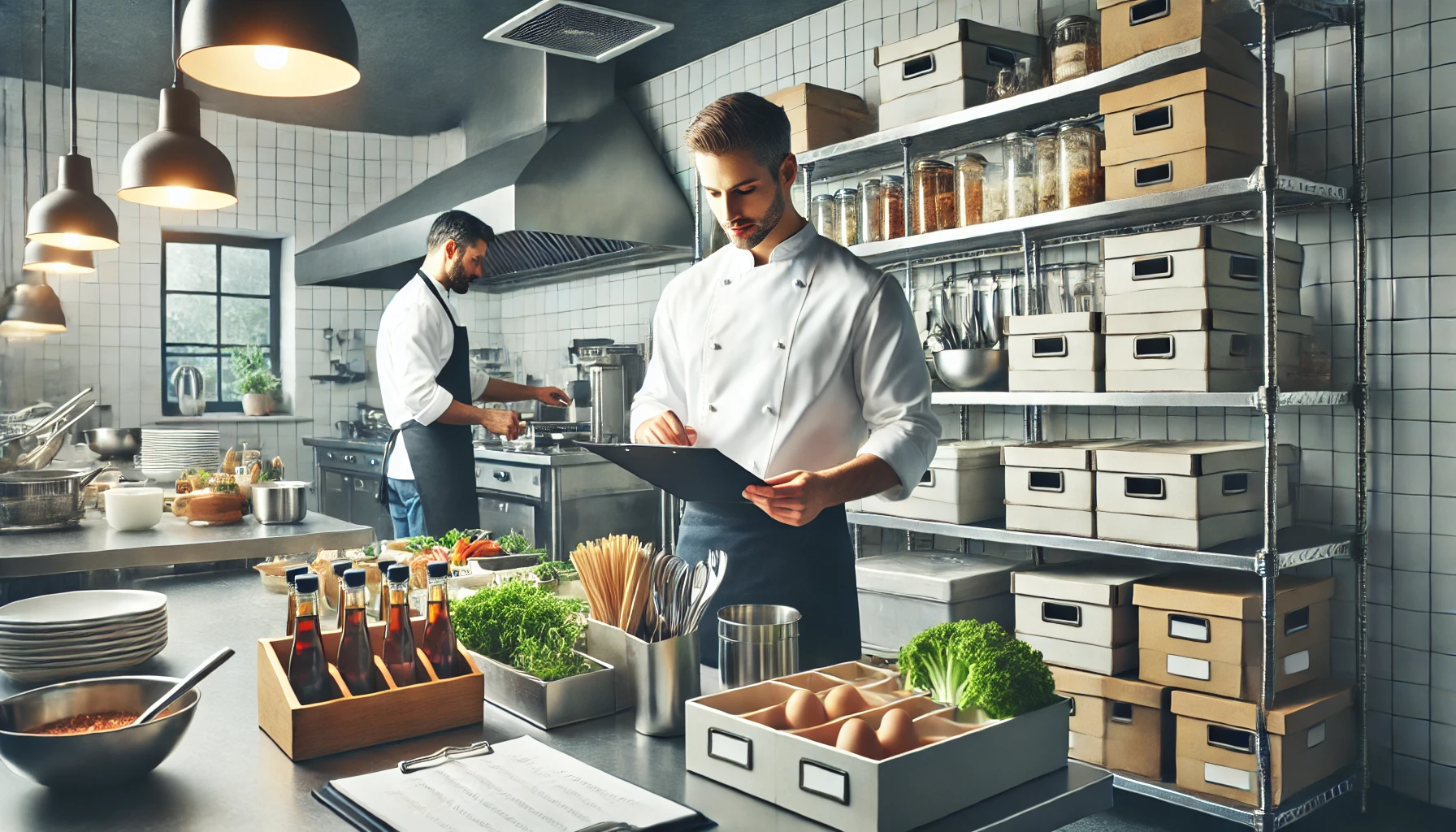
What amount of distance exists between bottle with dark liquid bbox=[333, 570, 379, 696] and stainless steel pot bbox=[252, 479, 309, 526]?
6.45ft

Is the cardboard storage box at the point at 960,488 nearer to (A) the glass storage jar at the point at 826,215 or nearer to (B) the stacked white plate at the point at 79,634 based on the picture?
(A) the glass storage jar at the point at 826,215

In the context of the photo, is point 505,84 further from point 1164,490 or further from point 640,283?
point 1164,490

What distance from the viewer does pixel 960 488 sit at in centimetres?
321

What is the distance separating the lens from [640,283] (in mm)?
5410

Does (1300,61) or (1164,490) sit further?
(1300,61)

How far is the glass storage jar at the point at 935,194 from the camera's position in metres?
3.43

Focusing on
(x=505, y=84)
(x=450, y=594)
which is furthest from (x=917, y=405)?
(x=505, y=84)

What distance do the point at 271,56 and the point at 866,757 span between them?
1808 mm

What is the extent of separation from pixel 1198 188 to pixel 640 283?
3256mm

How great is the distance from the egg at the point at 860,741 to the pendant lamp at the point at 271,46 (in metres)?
1.56

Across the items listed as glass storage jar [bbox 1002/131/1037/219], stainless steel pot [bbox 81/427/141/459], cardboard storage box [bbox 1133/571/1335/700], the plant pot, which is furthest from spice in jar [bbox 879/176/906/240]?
the plant pot

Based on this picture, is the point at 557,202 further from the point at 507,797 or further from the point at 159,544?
the point at 507,797

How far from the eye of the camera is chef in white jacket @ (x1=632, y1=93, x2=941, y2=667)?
6.22 feet

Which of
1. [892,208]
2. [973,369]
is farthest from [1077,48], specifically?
[973,369]
